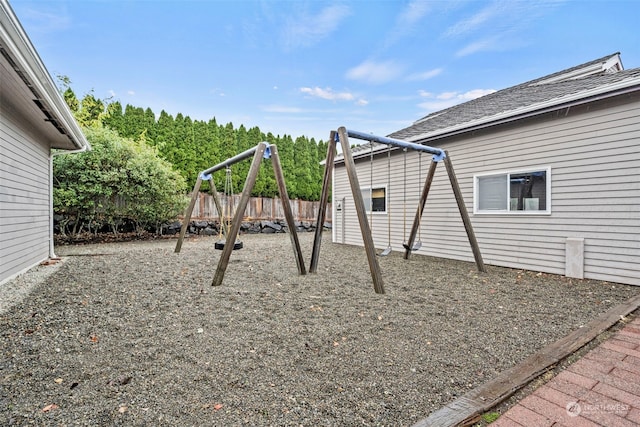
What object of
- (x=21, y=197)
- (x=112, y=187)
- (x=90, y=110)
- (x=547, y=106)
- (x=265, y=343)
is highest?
(x=90, y=110)

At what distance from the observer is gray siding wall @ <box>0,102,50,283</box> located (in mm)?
3893

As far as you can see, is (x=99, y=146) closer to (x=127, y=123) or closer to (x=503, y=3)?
(x=127, y=123)

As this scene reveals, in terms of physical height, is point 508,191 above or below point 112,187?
below

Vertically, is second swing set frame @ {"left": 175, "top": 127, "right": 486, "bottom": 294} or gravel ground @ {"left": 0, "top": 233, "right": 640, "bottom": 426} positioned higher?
second swing set frame @ {"left": 175, "top": 127, "right": 486, "bottom": 294}

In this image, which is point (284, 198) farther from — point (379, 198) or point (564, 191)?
point (564, 191)

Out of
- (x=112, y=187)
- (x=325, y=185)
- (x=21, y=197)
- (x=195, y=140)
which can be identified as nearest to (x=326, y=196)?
(x=325, y=185)

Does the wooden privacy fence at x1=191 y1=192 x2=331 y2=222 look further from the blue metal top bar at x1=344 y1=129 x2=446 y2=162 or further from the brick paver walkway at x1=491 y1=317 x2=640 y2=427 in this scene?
the brick paver walkway at x1=491 y1=317 x2=640 y2=427

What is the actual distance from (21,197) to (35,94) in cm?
173

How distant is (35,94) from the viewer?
3.73 metres

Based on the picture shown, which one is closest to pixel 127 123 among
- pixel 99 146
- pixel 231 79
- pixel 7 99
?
pixel 99 146

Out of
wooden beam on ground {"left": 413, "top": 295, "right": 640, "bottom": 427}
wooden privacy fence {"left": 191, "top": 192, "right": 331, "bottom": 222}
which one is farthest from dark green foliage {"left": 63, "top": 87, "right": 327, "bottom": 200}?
wooden beam on ground {"left": 413, "top": 295, "right": 640, "bottom": 427}

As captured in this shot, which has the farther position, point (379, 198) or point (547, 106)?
point (379, 198)

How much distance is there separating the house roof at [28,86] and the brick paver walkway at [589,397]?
4315 millimetres

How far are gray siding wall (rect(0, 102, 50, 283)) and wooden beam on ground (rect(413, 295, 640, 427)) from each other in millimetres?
5180
